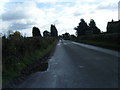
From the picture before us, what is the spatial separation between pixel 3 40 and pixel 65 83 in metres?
6.43

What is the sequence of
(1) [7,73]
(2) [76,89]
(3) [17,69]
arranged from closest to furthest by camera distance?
(2) [76,89] → (1) [7,73] → (3) [17,69]

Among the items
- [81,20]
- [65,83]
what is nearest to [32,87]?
[65,83]

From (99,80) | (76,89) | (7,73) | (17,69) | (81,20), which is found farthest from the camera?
(81,20)

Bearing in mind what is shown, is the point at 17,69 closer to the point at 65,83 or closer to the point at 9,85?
the point at 9,85

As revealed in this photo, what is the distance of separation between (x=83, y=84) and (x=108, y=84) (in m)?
0.88

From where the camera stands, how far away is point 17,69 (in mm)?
12430

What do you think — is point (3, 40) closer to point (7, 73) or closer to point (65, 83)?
point (7, 73)

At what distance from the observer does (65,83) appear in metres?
8.57

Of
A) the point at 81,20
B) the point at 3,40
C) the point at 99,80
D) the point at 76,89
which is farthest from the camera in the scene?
the point at 81,20

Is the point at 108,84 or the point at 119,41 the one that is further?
the point at 119,41

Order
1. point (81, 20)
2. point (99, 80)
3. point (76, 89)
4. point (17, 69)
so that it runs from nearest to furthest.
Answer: point (76, 89) → point (99, 80) → point (17, 69) → point (81, 20)

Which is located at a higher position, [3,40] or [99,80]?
[3,40]

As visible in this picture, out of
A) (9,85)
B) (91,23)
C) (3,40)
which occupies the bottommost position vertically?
(9,85)

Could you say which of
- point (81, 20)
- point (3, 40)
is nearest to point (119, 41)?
point (3, 40)
